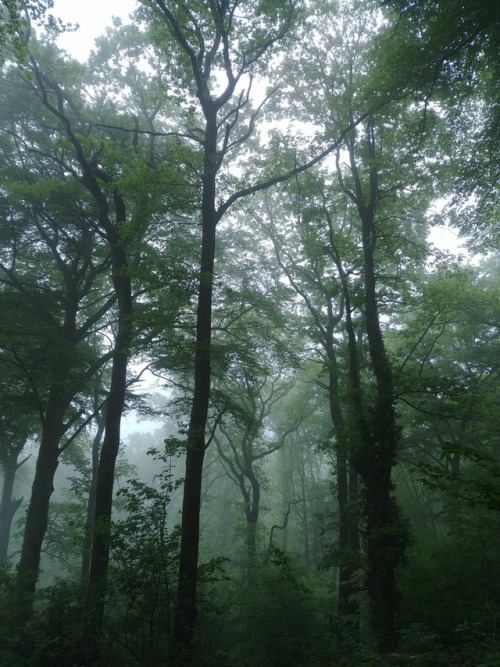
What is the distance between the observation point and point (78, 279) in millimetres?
13188

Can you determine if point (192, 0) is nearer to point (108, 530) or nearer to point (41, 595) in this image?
point (108, 530)

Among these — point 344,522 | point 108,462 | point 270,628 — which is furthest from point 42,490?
point 344,522

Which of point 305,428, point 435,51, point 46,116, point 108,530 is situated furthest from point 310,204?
point 305,428

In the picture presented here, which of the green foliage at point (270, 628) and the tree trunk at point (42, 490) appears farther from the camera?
the tree trunk at point (42, 490)

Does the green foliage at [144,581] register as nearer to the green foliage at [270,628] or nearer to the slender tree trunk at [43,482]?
the green foliage at [270,628]

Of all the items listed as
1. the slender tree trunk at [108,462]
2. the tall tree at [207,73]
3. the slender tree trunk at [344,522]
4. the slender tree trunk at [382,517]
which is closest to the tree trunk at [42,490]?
the slender tree trunk at [108,462]

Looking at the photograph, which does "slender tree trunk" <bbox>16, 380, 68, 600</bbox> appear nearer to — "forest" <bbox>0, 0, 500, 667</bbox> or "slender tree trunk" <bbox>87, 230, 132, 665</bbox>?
"forest" <bbox>0, 0, 500, 667</bbox>

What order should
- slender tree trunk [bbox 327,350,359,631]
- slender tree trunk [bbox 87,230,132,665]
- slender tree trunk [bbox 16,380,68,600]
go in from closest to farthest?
slender tree trunk [bbox 87,230,132,665], slender tree trunk [bbox 327,350,359,631], slender tree trunk [bbox 16,380,68,600]

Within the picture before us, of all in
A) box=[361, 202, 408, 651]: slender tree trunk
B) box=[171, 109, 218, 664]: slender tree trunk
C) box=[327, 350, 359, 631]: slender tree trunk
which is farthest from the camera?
box=[327, 350, 359, 631]: slender tree trunk

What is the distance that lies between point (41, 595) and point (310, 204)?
12.5 metres

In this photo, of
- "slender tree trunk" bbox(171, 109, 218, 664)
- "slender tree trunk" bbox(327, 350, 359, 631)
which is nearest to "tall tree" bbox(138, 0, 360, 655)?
"slender tree trunk" bbox(171, 109, 218, 664)

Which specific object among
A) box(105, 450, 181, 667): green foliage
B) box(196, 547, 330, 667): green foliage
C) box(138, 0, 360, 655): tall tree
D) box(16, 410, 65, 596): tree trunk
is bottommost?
box(196, 547, 330, 667): green foliage

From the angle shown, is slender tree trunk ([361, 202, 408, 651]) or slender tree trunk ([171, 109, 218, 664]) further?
slender tree trunk ([361, 202, 408, 651])

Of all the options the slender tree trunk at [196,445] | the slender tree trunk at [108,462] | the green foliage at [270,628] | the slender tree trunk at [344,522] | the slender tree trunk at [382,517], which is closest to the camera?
the slender tree trunk at [108,462]
